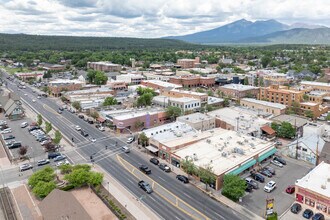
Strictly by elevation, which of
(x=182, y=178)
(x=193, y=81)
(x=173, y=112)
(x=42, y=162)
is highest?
(x=193, y=81)

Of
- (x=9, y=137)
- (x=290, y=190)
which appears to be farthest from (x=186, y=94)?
(x=290, y=190)

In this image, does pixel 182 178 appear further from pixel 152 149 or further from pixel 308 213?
pixel 308 213

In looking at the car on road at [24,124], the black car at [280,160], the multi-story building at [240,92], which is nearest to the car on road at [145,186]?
the black car at [280,160]

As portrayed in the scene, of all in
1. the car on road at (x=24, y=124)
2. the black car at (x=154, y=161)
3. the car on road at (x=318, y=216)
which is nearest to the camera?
the car on road at (x=318, y=216)

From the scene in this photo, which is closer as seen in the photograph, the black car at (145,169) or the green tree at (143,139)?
the black car at (145,169)

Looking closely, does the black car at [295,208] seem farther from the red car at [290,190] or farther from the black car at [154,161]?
the black car at [154,161]

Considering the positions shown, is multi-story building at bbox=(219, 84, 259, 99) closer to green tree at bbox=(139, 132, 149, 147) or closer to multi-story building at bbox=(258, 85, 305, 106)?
multi-story building at bbox=(258, 85, 305, 106)
